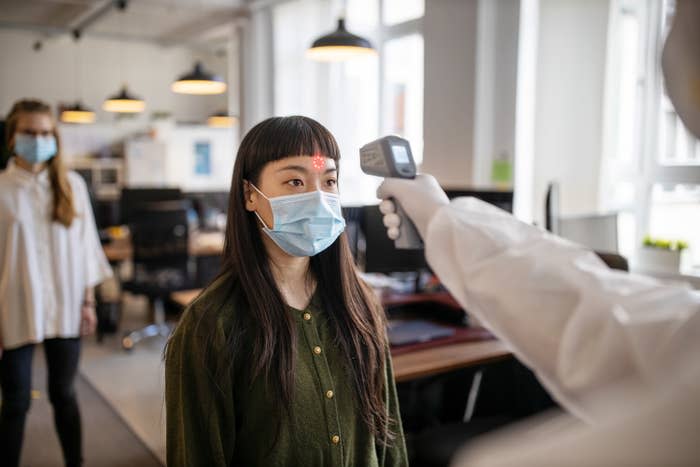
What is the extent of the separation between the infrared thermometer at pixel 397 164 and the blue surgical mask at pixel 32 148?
1773mm

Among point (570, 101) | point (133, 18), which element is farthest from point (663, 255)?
point (133, 18)

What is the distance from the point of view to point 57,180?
240cm

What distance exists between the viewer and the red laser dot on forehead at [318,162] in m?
1.42

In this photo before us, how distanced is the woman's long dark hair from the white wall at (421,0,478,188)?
2.68 metres

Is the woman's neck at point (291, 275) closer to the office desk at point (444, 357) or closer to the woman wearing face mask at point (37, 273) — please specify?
the office desk at point (444, 357)

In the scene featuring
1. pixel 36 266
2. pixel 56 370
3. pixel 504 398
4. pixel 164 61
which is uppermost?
pixel 164 61

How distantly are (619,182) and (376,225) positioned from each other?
1.86 m

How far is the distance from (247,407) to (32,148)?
1645 mm

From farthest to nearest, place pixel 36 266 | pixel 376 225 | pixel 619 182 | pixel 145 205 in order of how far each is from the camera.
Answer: pixel 145 205 < pixel 619 182 < pixel 376 225 < pixel 36 266

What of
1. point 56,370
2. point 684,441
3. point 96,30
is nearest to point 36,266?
point 56,370

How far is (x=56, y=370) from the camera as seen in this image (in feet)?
7.93

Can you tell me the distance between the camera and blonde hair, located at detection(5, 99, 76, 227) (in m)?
2.39

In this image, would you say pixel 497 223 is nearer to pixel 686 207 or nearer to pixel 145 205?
pixel 686 207

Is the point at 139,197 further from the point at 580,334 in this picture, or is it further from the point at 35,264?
the point at 580,334
